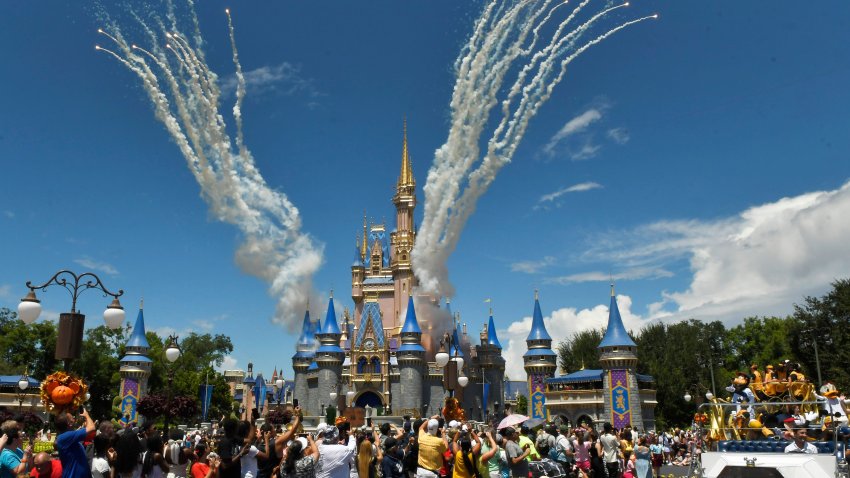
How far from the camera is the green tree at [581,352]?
227 ft

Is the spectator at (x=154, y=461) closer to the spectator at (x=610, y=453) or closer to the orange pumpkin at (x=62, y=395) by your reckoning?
the orange pumpkin at (x=62, y=395)

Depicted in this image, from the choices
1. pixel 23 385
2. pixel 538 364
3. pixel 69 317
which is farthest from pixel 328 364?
pixel 69 317

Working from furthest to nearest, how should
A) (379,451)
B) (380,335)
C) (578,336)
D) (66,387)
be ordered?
1. (578,336)
2. (380,335)
3. (379,451)
4. (66,387)

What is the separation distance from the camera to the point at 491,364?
6788 cm

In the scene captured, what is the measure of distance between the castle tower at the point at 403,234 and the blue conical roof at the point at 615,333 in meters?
21.4

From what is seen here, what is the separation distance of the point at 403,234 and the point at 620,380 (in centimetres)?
2904

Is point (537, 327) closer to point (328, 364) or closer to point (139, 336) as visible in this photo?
point (328, 364)

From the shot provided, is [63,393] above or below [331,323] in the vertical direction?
below

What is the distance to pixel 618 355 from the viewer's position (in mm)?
48844

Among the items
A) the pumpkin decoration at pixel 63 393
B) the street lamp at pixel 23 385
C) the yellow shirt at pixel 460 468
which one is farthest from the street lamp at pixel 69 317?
the street lamp at pixel 23 385

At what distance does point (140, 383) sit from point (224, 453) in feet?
176

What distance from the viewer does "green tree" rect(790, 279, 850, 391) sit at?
4169 cm

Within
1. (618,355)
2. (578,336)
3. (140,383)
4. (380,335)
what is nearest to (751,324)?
(578,336)

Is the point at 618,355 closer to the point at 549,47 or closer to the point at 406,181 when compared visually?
the point at 549,47
